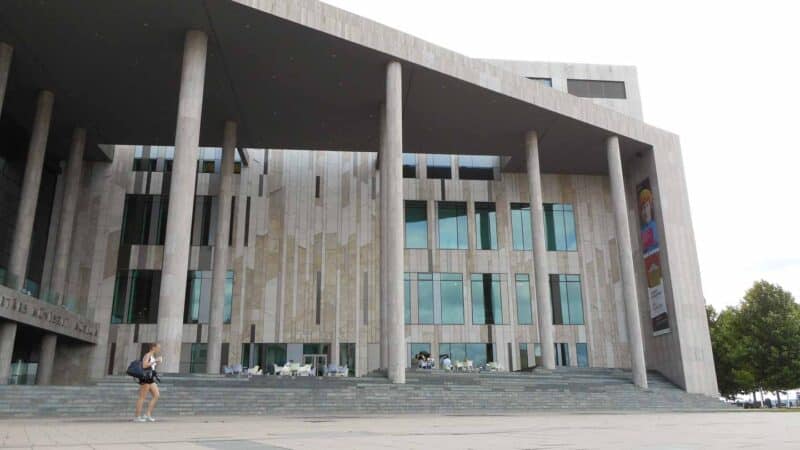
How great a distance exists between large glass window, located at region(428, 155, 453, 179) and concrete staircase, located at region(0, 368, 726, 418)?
13.9 m

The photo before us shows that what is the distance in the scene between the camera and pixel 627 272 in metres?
27.9

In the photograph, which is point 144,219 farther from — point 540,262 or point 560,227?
point 560,227

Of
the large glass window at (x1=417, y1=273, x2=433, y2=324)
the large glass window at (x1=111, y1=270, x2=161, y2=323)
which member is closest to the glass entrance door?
the large glass window at (x1=417, y1=273, x2=433, y2=324)

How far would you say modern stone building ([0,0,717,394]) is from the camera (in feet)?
75.7

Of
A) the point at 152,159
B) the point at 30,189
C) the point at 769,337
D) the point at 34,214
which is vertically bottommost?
the point at 769,337

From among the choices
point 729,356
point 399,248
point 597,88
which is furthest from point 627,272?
point 597,88

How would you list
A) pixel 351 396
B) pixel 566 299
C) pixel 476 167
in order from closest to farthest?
pixel 351 396 → pixel 566 299 → pixel 476 167

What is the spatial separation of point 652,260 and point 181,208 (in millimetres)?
23103

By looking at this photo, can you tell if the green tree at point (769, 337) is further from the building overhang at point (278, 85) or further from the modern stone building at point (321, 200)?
the building overhang at point (278, 85)

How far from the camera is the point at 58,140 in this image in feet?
103

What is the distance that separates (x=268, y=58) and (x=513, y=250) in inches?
705

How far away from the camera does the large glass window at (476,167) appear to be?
35.4m

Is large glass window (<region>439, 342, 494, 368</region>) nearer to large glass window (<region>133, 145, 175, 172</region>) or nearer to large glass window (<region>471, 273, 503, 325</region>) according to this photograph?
large glass window (<region>471, 273, 503, 325</region>)

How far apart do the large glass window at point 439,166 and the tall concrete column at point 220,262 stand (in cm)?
1159
